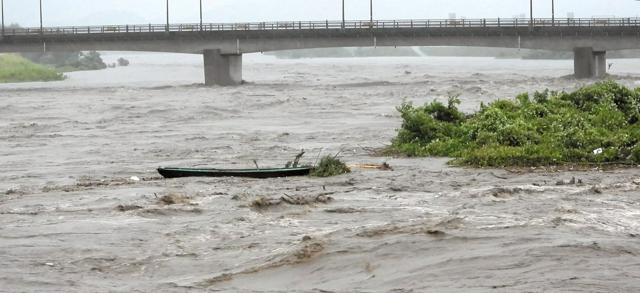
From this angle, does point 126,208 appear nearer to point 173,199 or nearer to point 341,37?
point 173,199

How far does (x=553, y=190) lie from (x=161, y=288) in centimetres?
1128

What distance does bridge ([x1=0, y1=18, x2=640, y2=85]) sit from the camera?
89.4m

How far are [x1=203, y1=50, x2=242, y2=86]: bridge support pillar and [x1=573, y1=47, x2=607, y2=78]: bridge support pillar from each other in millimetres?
26544

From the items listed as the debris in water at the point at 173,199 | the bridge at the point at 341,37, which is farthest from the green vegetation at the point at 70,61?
the debris in water at the point at 173,199

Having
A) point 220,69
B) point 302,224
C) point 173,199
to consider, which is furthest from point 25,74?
point 302,224

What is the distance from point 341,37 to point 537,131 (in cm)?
6015

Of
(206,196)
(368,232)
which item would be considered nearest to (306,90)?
(206,196)

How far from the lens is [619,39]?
89.3m

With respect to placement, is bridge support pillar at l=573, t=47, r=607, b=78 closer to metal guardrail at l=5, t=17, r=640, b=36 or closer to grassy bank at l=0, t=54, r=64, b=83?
metal guardrail at l=5, t=17, r=640, b=36

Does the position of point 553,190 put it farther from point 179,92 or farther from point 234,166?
point 179,92

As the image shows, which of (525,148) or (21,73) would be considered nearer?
(525,148)

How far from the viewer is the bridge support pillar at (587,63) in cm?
8862

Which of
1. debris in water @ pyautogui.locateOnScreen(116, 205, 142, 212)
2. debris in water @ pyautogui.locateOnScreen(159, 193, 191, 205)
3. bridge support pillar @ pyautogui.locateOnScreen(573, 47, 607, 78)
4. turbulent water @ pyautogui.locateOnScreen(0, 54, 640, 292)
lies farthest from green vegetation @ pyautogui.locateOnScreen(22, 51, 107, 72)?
debris in water @ pyautogui.locateOnScreen(116, 205, 142, 212)

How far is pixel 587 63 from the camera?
291ft
